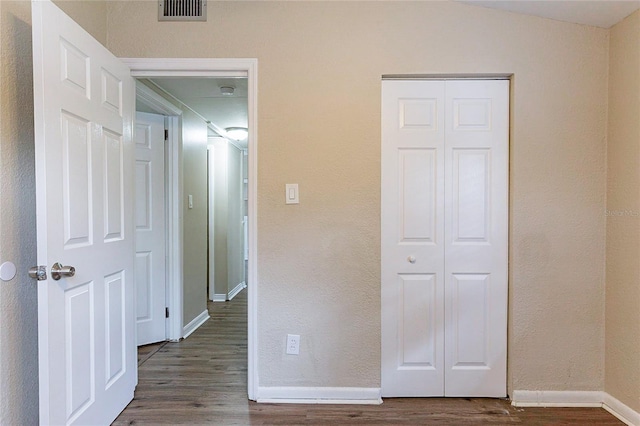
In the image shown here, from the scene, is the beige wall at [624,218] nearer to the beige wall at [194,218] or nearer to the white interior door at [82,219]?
the white interior door at [82,219]

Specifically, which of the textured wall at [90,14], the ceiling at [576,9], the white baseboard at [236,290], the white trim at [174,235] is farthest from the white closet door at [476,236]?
the white baseboard at [236,290]

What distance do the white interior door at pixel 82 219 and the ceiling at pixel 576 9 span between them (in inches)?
82.0

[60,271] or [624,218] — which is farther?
[624,218]

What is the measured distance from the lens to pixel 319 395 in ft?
6.80

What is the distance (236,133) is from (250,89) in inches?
96.4

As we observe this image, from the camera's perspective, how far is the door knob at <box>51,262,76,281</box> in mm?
1400

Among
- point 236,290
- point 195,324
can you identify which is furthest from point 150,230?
point 236,290

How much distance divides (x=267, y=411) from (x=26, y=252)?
148 cm

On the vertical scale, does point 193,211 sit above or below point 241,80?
below

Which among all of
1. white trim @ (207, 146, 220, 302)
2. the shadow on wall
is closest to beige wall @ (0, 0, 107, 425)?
the shadow on wall

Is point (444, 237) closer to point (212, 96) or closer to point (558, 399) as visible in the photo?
point (558, 399)

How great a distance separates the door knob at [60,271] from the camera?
1.40m

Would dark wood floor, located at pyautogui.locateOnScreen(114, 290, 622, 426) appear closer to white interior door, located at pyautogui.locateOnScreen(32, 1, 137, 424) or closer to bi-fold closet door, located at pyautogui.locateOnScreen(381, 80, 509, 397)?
bi-fold closet door, located at pyautogui.locateOnScreen(381, 80, 509, 397)

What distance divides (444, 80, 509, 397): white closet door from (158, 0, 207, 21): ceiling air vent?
154 cm
